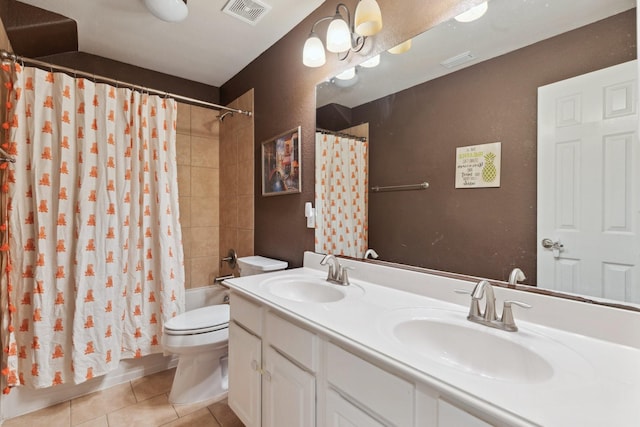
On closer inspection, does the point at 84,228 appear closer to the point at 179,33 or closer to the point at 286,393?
the point at 179,33

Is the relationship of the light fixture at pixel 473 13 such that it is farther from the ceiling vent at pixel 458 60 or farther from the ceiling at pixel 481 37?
the ceiling vent at pixel 458 60

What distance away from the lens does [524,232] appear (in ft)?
3.14

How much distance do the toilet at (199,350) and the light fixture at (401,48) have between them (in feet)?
4.35

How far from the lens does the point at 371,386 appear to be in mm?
762

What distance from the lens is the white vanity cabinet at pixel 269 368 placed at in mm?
984

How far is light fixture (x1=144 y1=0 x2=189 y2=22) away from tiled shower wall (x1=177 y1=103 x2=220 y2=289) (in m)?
1.01

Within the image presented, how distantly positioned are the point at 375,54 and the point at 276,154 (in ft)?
2.98

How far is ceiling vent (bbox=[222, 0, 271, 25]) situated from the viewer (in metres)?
1.67

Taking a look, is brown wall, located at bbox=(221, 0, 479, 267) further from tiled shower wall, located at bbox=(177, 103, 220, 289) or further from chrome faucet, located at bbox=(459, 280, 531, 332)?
chrome faucet, located at bbox=(459, 280, 531, 332)

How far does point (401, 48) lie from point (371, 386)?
134 cm

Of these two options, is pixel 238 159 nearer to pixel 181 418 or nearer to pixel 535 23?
pixel 181 418

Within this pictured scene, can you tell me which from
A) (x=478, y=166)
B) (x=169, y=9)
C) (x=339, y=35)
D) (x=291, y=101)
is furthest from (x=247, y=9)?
(x=478, y=166)

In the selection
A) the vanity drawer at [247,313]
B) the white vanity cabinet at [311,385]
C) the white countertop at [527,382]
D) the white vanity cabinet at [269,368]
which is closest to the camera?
the white countertop at [527,382]

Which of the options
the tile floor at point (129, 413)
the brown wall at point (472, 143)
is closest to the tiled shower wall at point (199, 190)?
the tile floor at point (129, 413)
